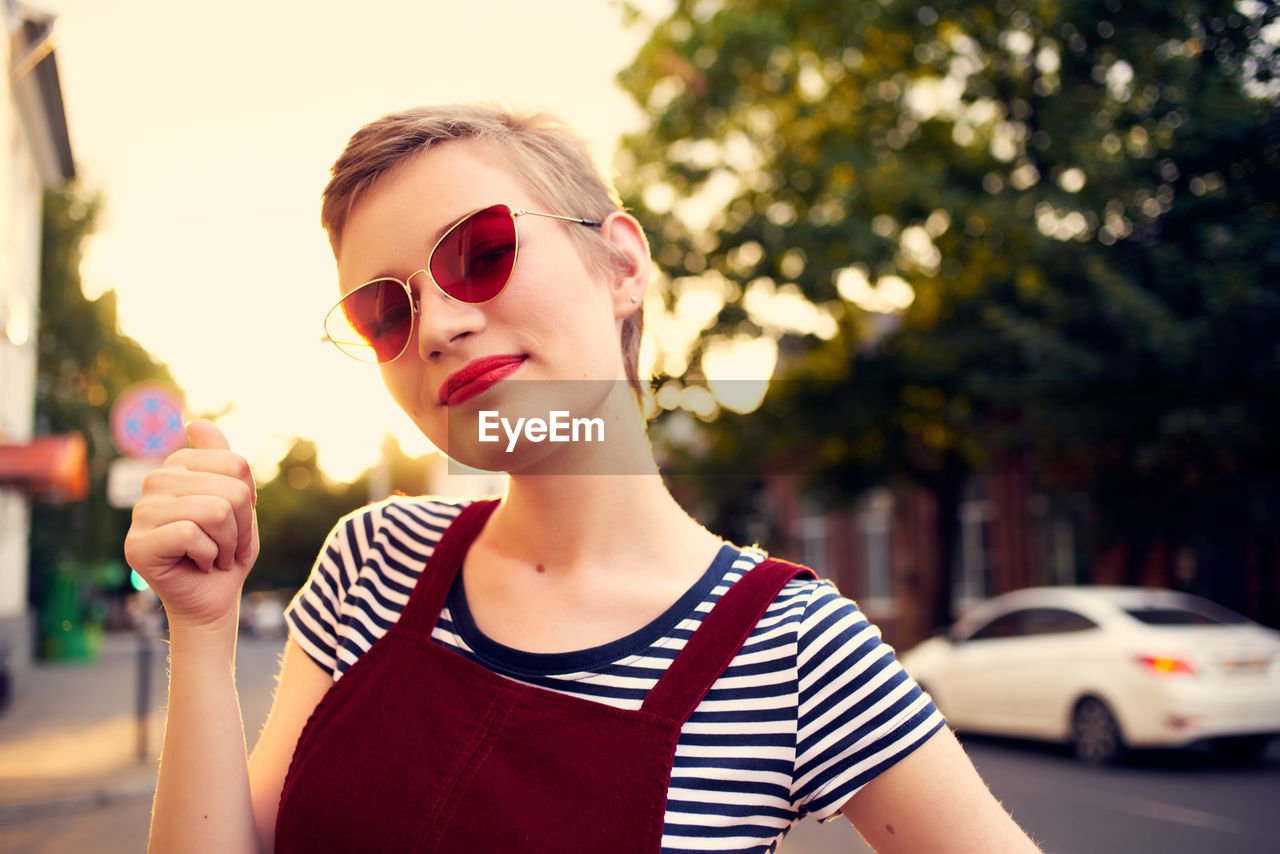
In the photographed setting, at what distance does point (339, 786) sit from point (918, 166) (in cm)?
1569

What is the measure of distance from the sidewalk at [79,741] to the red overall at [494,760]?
8.05 feet

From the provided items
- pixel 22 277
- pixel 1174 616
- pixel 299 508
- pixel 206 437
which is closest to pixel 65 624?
pixel 22 277

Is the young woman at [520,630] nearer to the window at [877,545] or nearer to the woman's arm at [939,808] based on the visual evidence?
the woman's arm at [939,808]

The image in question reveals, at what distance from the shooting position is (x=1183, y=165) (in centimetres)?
851

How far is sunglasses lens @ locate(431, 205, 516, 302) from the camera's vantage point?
1.30 meters

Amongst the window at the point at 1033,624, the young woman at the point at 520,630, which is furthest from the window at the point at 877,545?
the young woman at the point at 520,630

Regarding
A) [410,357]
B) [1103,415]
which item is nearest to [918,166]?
[1103,415]

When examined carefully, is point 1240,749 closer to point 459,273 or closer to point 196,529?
point 459,273

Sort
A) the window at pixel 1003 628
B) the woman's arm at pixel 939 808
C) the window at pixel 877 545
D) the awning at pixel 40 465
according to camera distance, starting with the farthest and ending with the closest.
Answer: the window at pixel 877 545 → the awning at pixel 40 465 → the window at pixel 1003 628 → the woman's arm at pixel 939 808

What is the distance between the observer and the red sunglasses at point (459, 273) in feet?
4.29

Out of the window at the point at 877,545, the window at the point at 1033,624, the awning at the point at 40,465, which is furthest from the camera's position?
the window at the point at 877,545

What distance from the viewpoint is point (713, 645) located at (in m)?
1.25

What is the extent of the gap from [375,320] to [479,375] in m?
0.19

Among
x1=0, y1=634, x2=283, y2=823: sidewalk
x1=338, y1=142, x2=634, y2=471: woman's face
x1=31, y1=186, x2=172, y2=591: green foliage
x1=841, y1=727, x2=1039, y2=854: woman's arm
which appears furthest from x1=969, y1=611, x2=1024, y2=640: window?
x1=31, y1=186, x2=172, y2=591: green foliage
